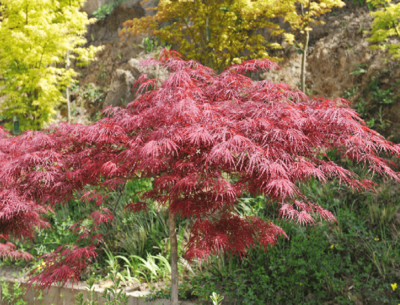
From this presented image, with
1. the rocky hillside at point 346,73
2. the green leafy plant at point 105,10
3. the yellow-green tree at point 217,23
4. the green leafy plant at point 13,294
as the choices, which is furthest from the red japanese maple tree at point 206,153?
the green leafy plant at point 105,10

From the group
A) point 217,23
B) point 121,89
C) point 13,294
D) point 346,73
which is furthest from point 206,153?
point 121,89

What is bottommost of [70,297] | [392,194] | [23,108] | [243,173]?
[70,297]

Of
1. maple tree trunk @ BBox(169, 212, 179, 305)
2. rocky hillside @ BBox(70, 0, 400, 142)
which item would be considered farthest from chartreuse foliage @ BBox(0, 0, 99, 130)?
maple tree trunk @ BBox(169, 212, 179, 305)

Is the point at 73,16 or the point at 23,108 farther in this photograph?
the point at 73,16

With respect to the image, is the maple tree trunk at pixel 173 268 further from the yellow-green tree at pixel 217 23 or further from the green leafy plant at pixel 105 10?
the green leafy plant at pixel 105 10

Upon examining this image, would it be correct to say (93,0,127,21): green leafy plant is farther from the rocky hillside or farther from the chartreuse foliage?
the chartreuse foliage

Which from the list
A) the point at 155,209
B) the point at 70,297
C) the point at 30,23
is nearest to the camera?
the point at 70,297

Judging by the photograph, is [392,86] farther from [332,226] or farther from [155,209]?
[155,209]

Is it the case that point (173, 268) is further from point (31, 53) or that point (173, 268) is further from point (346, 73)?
point (346, 73)

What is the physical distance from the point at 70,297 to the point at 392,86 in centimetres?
761

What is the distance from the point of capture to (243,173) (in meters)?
2.82

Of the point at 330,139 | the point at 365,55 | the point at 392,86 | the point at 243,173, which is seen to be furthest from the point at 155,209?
the point at 365,55

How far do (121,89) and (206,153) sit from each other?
290 inches

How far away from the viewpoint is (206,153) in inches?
102
